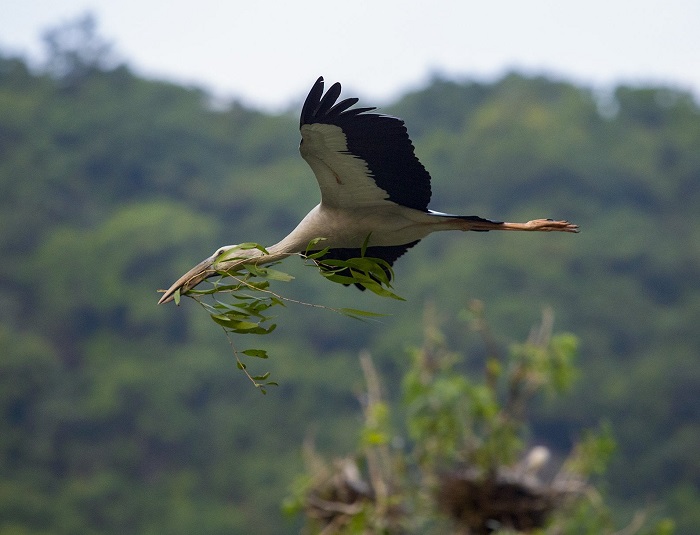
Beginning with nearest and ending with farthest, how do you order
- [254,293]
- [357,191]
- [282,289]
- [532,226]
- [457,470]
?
[254,293] < [357,191] < [532,226] < [457,470] < [282,289]

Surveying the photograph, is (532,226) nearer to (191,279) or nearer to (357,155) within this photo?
(357,155)

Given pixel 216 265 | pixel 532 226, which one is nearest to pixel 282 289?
pixel 532 226

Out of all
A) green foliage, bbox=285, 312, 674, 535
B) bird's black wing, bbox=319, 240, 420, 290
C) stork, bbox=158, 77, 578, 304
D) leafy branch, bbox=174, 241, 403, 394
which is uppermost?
stork, bbox=158, 77, 578, 304

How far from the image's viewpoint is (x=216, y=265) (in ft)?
15.6

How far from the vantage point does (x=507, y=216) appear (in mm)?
46156

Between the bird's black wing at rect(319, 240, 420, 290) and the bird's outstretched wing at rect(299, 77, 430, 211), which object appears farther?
the bird's black wing at rect(319, 240, 420, 290)

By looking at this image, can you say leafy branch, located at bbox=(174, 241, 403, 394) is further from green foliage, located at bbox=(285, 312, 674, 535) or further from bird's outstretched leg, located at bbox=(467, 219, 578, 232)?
green foliage, located at bbox=(285, 312, 674, 535)

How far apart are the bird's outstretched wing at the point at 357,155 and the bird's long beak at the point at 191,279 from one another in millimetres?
618

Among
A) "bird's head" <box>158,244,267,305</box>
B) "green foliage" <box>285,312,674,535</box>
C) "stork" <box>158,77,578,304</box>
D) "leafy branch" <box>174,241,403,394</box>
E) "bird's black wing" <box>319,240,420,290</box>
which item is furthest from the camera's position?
"green foliage" <box>285,312,674,535</box>

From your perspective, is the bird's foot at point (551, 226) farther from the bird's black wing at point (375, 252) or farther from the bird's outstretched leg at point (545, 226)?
the bird's black wing at point (375, 252)

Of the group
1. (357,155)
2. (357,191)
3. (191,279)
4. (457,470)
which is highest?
(357,155)

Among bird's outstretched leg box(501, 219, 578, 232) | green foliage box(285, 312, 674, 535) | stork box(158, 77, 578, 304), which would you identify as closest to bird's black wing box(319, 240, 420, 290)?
stork box(158, 77, 578, 304)

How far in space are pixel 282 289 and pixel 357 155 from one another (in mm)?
29544

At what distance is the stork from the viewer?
4.87 meters
